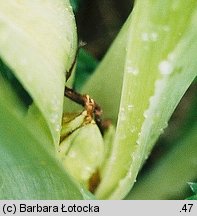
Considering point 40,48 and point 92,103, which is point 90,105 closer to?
point 92,103

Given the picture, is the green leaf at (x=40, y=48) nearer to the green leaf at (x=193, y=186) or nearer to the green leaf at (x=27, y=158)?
the green leaf at (x=27, y=158)

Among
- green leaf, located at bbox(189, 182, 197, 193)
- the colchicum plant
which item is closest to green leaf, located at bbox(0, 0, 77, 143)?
the colchicum plant

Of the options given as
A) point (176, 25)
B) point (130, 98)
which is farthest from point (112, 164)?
point (176, 25)

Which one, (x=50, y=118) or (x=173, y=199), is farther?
(x=173, y=199)

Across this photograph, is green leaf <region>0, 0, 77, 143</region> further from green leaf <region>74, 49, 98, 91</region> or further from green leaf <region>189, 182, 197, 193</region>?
green leaf <region>189, 182, 197, 193</region>

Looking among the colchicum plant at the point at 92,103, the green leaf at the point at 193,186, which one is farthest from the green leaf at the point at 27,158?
the green leaf at the point at 193,186

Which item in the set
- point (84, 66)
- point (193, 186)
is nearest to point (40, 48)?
point (84, 66)
